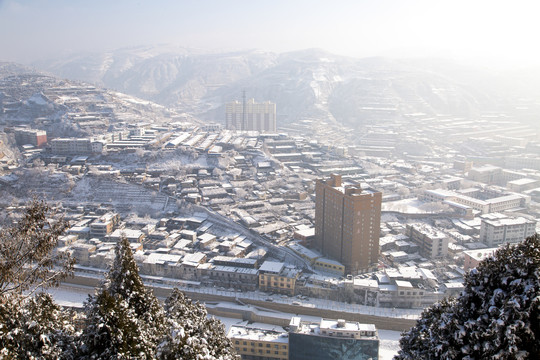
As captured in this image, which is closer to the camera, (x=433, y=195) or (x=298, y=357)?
(x=298, y=357)

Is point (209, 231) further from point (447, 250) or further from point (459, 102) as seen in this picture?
point (459, 102)

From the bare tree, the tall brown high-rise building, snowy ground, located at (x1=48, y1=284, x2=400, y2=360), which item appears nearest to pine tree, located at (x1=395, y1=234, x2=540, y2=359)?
the bare tree

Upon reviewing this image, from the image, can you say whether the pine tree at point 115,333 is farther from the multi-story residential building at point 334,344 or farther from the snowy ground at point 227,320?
the snowy ground at point 227,320

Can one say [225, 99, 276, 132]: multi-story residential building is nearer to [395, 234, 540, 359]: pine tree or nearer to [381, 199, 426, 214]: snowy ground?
[381, 199, 426, 214]: snowy ground

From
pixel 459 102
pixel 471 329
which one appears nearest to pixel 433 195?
pixel 471 329

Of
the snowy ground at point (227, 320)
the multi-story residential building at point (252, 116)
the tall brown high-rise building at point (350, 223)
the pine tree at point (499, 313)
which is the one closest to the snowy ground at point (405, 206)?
the tall brown high-rise building at point (350, 223)

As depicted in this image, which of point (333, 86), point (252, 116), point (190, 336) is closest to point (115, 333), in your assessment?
point (190, 336)
